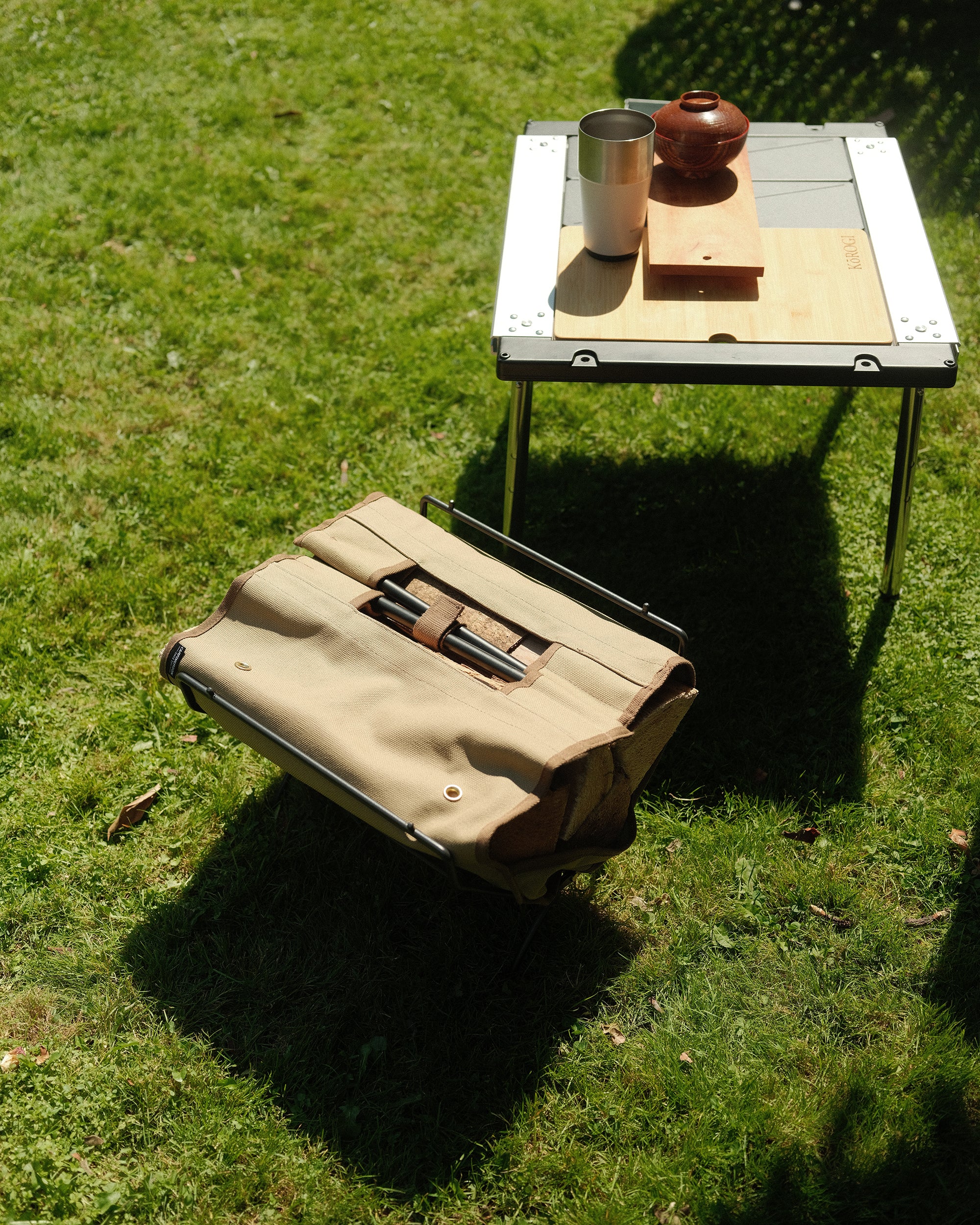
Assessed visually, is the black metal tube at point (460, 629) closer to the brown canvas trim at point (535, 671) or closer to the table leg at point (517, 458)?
the brown canvas trim at point (535, 671)

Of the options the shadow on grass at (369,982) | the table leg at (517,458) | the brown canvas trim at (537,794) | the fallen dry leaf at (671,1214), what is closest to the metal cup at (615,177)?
the table leg at (517,458)

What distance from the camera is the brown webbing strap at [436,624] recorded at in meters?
2.64

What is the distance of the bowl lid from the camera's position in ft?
10.7

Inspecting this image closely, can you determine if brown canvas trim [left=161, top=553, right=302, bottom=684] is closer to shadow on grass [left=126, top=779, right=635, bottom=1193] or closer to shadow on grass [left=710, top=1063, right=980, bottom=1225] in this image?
shadow on grass [left=126, top=779, right=635, bottom=1193]

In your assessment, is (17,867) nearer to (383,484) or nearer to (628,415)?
(383,484)

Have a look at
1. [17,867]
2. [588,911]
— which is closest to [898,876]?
[588,911]

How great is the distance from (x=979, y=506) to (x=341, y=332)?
107 inches

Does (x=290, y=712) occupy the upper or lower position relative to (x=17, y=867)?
upper

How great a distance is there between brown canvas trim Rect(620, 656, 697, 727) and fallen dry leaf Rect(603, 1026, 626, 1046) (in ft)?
2.66

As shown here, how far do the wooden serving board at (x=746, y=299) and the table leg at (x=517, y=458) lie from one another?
0.27 metres

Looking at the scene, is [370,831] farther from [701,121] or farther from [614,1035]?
[701,121]

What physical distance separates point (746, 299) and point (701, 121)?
2.17 ft

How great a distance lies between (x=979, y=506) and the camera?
3.84m

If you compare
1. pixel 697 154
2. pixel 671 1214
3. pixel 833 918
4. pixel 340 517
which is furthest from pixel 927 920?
pixel 697 154
